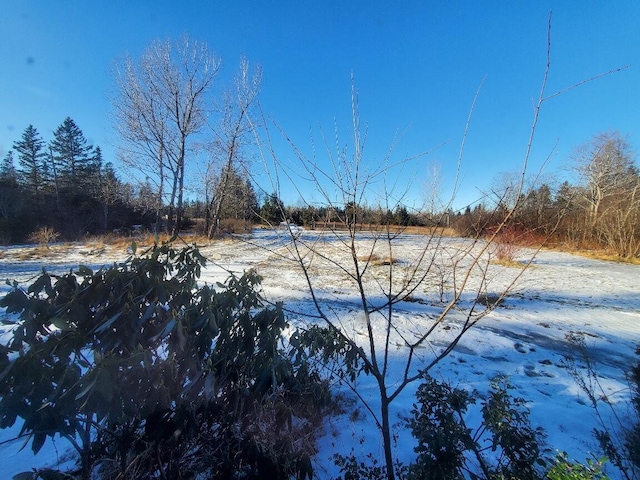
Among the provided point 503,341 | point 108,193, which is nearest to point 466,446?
point 503,341

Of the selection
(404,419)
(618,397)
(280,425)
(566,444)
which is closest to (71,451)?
(280,425)

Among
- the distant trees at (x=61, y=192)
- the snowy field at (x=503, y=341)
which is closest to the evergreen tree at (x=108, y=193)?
the distant trees at (x=61, y=192)

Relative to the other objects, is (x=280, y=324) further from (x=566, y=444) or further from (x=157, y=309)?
(x=566, y=444)

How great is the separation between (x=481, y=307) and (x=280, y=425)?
4.20 meters

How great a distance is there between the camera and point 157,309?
3.68 feet

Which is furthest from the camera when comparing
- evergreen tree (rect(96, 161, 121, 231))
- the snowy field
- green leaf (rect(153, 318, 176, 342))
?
evergreen tree (rect(96, 161, 121, 231))

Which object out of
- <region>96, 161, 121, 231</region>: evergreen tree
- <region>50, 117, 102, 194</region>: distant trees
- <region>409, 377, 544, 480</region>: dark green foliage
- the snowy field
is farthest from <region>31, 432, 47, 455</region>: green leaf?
<region>50, 117, 102, 194</region>: distant trees

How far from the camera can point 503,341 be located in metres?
3.08

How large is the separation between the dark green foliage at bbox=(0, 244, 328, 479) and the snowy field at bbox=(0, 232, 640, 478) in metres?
0.35

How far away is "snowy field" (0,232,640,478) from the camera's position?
159 centimetres

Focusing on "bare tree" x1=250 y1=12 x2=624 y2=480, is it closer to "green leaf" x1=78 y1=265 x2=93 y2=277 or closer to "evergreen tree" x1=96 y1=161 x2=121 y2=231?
"green leaf" x1=78 y1=265 x2=93 y2=277

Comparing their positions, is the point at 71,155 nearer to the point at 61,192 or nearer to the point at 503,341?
the point at 61,192

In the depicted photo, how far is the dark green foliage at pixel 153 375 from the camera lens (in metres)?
0.83

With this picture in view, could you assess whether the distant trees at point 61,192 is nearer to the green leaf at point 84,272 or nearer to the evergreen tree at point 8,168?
the evergreen tree at point 8,168
